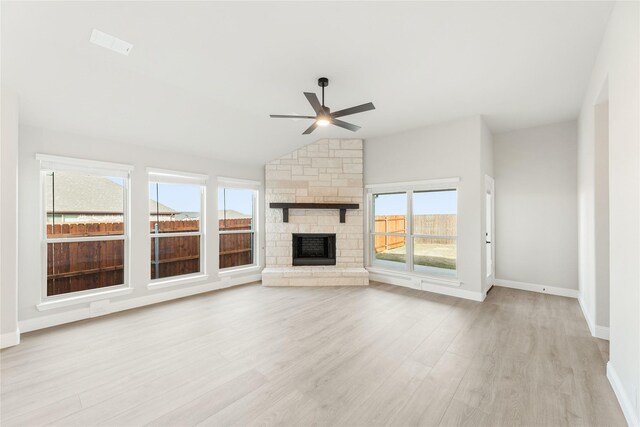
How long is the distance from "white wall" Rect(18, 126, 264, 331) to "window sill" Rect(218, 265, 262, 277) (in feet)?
0.30

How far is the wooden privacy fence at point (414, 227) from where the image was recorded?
4953mm

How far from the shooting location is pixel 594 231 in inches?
120

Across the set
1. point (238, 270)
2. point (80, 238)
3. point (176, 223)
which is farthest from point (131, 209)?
point (238, 270)

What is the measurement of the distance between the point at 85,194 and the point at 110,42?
2.42m

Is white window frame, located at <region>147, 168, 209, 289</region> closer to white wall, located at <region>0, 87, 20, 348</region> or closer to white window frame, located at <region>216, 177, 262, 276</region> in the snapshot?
white window frame, located at <region>216, 177, 262, 276</region>

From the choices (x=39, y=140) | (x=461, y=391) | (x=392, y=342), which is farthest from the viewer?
(x=39, y=140)

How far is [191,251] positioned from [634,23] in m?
5.83

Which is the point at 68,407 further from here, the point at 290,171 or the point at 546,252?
the point at 546,252

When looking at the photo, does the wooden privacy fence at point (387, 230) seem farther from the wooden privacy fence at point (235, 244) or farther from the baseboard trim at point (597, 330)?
the baseboard trim at point (597, 330)

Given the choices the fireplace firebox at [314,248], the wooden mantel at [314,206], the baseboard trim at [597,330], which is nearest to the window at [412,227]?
the wooden mantel at [314,206]

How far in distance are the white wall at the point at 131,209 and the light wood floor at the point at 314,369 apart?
259 millimetres

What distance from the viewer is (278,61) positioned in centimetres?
283

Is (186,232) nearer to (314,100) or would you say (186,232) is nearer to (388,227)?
(314,100)

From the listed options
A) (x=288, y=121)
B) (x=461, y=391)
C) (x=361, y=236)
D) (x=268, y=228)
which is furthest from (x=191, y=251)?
(x=461, y=391)
